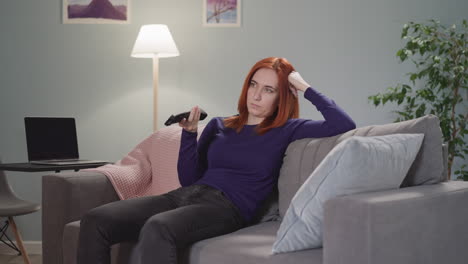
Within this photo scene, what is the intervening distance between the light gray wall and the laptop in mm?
525

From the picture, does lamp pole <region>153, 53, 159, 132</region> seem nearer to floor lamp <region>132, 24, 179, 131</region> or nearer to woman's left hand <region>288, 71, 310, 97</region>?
floor lamp <region>132, 24, 179, 131</region>

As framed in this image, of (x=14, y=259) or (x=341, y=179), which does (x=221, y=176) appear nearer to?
(x=341, y=179)

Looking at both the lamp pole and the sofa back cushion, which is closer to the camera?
the sofa back cushion

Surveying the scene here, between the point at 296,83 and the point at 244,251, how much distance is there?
2.55 ft

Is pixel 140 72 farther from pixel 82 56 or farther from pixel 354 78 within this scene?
pixel 354 78

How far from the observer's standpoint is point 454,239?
5.37 feet

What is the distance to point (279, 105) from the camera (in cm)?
215

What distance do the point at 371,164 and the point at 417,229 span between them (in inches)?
8.4

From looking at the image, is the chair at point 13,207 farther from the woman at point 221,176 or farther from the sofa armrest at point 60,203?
the woman at point 221,176

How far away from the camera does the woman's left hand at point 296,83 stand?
7.04 ft

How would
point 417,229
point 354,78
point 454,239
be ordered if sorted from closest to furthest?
point 417,229 < point 454,239 < point 354,78

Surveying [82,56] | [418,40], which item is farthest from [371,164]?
[82,56]

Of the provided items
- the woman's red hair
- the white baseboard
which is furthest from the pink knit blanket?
the white baseboard

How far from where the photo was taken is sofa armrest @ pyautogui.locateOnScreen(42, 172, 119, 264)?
90.2 inches
